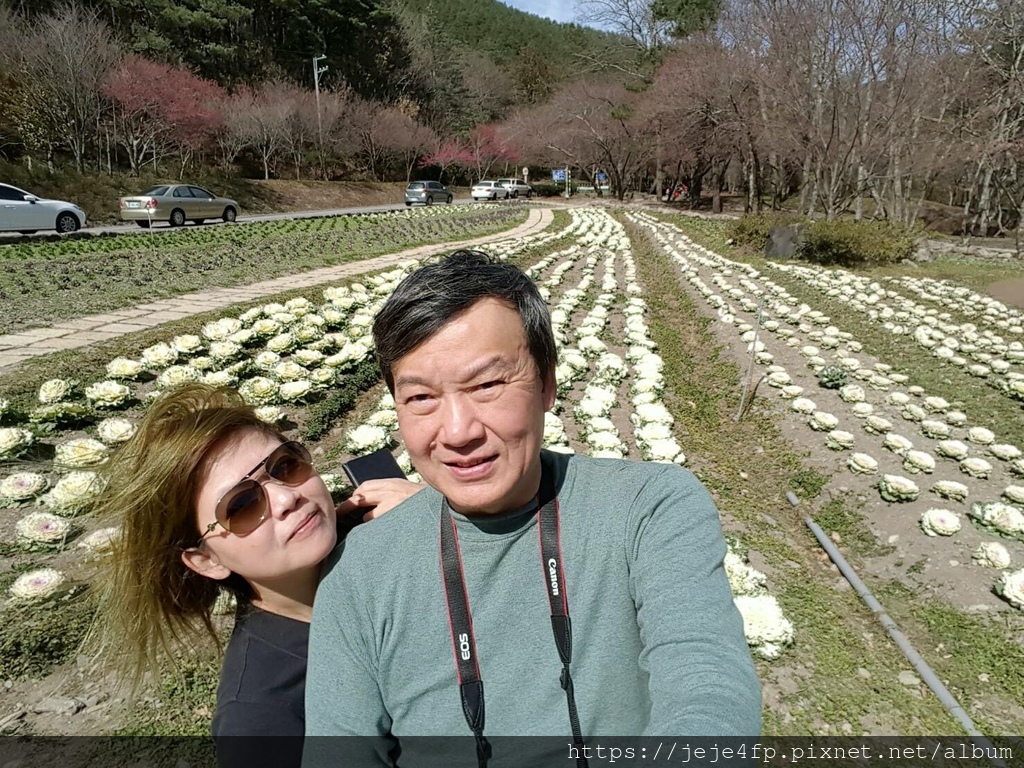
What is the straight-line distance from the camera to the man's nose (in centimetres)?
132

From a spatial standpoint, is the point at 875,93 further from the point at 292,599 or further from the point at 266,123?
the point at 266,123

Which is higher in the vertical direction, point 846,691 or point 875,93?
point 875,93

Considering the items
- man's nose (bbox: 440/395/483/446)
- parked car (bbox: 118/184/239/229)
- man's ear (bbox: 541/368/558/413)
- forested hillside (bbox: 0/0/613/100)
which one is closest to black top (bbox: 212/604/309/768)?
man's nose (bbox: 440/395/483/446)

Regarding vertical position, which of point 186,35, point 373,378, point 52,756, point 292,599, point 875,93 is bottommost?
point 52,756

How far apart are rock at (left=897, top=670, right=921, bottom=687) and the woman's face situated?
2.59 metres

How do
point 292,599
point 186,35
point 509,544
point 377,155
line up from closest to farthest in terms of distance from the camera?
point 509,544 < point 292,599 < point 186,35 < point 377,155

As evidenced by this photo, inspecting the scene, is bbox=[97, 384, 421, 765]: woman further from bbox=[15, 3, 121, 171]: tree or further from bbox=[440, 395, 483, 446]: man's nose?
bbox=[15, 3, 121, 171]: tree

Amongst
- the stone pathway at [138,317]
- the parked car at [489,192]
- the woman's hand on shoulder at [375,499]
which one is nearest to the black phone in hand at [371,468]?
the woman's hand on shoulder at [375,499]

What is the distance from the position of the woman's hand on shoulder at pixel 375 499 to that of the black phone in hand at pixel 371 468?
0.90ft

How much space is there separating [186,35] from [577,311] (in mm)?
41462

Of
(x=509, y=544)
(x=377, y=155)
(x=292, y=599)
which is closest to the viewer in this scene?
(x=509, y=544)

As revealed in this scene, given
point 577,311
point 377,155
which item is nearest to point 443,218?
point 577,311

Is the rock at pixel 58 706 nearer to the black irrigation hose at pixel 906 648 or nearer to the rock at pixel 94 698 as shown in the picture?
the rock at pixel 94 698

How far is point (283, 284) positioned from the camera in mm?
9289
